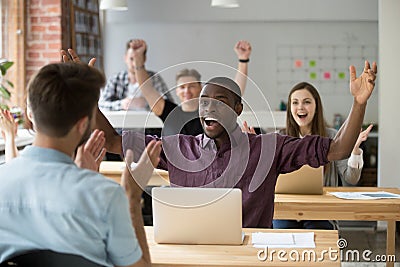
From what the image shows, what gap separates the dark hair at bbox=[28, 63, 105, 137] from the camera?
187 cm

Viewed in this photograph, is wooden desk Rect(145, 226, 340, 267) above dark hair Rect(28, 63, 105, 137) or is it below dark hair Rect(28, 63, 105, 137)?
below

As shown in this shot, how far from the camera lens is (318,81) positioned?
26.7ft

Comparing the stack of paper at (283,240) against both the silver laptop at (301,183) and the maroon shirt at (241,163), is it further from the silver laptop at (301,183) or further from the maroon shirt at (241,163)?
the silver laptop at (301,183)

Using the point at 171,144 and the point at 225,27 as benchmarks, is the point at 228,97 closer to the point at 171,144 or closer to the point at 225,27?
the point at 171,144

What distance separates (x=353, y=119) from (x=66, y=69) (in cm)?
128

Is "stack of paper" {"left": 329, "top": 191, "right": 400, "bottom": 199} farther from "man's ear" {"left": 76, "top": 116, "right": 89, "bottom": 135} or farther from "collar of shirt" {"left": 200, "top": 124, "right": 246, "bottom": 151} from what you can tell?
"man's ear" {"left": 76, "top": 116, "right": 89, "bottom": 135}

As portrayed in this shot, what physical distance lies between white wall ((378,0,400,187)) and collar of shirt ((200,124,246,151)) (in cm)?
331

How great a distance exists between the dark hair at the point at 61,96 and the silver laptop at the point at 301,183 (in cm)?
252

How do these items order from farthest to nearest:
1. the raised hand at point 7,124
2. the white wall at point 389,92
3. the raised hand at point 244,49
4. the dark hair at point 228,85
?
the white wall at point 389,92 → the raised hand at point 244,49 → the raised hand at point 7,124 → the dark hair at point 228,85

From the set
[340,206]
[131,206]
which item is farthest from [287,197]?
[131,206]

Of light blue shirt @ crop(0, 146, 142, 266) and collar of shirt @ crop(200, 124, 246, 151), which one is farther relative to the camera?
collar of shirt @ crop(200, 124, 246, 151)

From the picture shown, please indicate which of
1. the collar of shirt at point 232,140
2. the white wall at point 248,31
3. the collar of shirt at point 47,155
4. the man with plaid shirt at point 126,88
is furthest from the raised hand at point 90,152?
the white wall at point 248,31

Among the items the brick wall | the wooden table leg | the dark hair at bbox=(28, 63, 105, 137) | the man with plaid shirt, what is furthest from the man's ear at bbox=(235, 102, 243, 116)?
the man with plaid shirt

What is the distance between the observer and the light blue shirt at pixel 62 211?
6.07 feet
